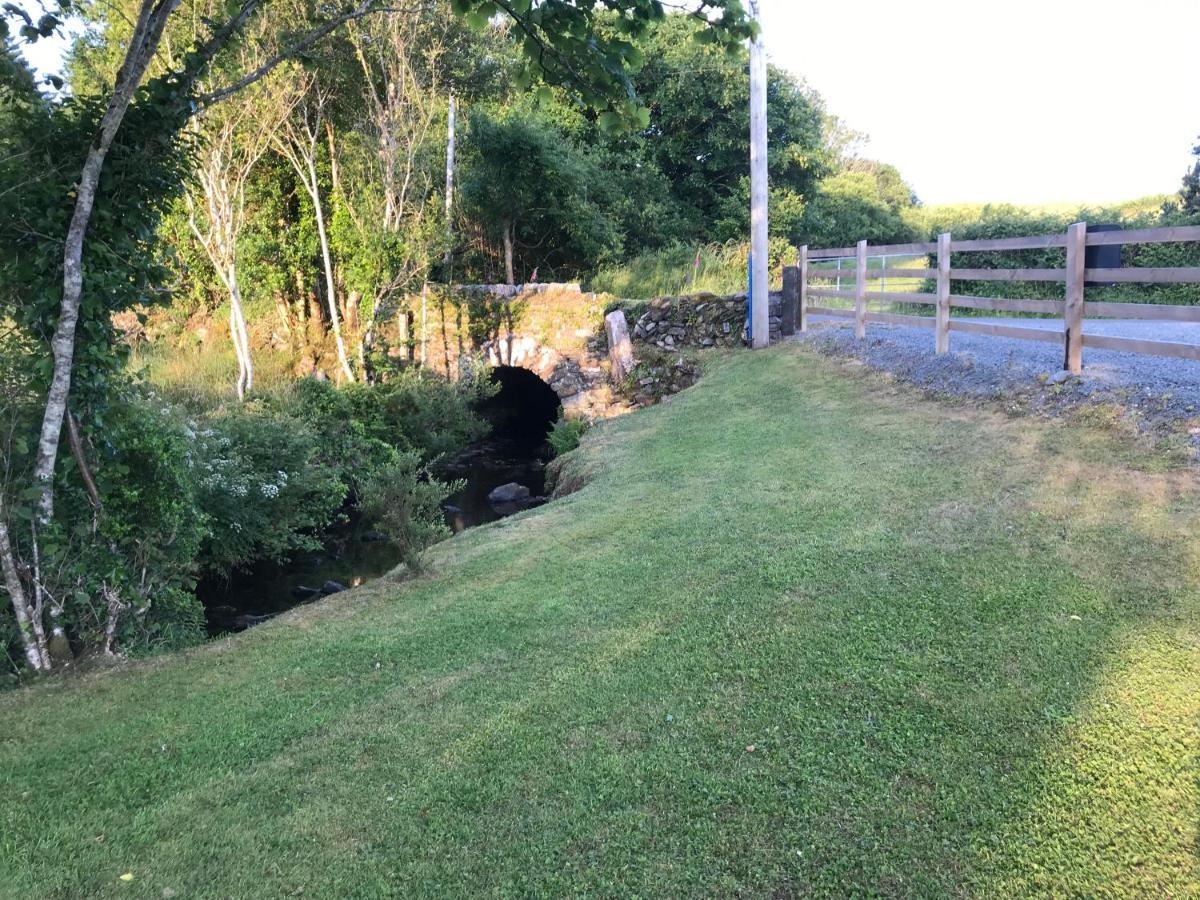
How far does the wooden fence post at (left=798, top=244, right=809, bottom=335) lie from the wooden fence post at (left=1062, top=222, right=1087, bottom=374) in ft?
23.0

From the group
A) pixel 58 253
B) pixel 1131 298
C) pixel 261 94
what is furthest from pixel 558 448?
pixel 1131 298

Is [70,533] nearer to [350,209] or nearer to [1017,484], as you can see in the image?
[1017,484]

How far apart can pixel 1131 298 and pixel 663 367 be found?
9.00 m

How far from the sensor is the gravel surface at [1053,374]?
6.32 meters

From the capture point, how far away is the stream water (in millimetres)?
8734

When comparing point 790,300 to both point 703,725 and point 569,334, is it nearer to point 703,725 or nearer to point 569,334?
point 569,334

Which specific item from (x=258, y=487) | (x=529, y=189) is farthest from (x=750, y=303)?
(x=258, y=487)

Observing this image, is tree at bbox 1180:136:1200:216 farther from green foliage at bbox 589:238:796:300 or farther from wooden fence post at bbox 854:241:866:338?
wooden fence post at bbox 854:241:866:338

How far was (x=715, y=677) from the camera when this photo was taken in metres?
3.66

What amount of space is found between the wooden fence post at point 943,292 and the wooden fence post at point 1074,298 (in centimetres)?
214

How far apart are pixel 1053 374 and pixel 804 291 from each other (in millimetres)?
7353

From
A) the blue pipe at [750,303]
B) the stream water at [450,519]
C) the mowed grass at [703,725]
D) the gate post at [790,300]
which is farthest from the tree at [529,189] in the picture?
the mowed grass at [703,725]

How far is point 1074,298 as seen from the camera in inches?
292

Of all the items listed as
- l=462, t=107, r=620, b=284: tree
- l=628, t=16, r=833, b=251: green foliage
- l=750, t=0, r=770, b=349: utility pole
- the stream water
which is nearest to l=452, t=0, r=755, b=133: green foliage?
the stream water
